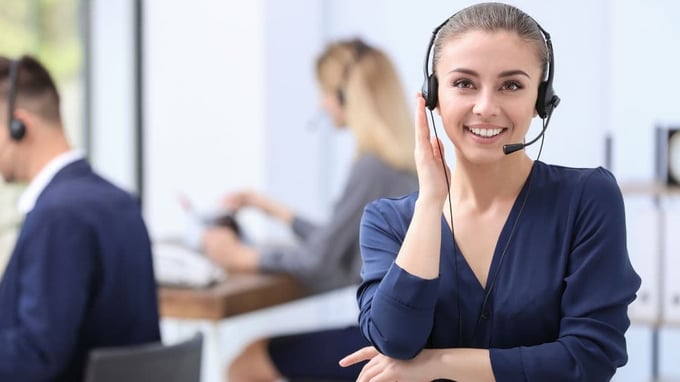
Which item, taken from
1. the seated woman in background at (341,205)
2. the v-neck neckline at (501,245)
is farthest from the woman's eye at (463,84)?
the seated woman in background at (341,205)

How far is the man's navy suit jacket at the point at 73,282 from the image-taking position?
1920 millimetres

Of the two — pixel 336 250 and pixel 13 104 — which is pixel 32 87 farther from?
pixel 336 250

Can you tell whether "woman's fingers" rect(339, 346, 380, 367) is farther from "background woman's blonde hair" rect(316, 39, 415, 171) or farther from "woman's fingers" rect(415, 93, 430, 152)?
"background woman's blonde hair" rect(316, 39, 415, 171)

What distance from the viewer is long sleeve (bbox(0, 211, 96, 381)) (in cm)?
191

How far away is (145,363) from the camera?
1.94 m

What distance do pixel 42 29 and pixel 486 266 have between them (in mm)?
2987

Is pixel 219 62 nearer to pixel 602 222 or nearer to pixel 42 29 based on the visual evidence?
pixel 42 29

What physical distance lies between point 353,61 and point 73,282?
3.93 ft

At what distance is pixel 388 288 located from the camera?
936mm

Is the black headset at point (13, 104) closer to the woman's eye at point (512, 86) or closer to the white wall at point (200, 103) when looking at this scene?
the woman's eye at point (512, 86)

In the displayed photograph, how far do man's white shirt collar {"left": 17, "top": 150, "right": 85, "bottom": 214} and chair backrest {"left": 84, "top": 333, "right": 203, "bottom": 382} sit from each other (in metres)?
0.33

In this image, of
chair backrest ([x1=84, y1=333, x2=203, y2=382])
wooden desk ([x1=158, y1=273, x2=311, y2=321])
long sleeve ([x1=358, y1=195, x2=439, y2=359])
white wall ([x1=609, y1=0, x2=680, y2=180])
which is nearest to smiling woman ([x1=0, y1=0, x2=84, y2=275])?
wooden desk ([x1=158, y1=273, x2=311, y2=321])

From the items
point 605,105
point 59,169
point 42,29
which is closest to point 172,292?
point 59,169

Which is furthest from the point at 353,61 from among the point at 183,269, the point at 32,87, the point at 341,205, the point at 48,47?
the point at 48,47
